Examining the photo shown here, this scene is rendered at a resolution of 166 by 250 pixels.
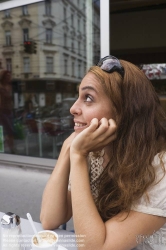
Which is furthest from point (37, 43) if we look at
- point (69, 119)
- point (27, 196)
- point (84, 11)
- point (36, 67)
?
point (27, 196)

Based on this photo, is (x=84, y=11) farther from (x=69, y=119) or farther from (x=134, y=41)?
(x=134, y=41)

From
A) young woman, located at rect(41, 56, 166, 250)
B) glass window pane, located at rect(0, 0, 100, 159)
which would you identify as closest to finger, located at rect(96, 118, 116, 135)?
young woman, located at rect(41, 56, 166, 250)

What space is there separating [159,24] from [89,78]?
5.56 metres

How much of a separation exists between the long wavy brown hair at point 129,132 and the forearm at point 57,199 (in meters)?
0.20

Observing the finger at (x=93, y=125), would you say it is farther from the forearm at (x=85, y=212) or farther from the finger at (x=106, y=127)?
the forearm at (x=85, y=212)

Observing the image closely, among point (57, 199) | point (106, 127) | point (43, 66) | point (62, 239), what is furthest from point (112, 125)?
point (43, 66)

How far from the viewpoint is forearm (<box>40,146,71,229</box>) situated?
118 centimetres

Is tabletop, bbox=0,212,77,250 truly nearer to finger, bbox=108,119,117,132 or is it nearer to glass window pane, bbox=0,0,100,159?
finger, bbox=108,119,117,132

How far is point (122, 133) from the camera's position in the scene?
3.67 ft

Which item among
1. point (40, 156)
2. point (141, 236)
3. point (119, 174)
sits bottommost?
point (40, 156)

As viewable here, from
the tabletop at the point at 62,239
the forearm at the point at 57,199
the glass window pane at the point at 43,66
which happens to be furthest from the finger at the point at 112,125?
the glass window pane at the point at 43,66

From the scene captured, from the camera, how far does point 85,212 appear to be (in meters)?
0.94

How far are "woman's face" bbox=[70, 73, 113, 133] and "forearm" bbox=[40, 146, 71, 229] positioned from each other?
0.26 m

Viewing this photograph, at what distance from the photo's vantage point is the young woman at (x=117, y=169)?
93 centimetres
